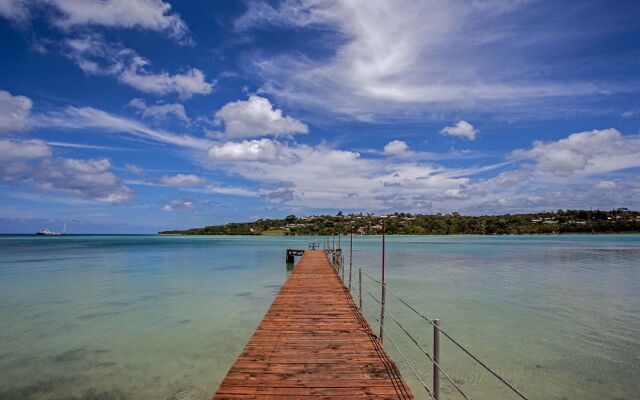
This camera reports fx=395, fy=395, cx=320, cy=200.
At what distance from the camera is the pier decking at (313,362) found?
532cm

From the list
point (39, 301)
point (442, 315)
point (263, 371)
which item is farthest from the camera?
point (39, 301)

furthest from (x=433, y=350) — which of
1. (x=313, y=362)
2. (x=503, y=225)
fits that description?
(x=503, y=225)

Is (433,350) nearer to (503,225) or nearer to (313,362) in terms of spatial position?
(313,362)

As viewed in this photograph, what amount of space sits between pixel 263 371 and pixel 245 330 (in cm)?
719

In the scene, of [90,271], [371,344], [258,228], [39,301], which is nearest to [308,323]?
[371,344]

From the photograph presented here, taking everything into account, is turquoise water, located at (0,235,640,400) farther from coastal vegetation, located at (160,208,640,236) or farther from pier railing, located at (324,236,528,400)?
coastal vegetation, located at (160,208,640,236)

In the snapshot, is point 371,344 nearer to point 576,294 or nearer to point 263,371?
point 263,371

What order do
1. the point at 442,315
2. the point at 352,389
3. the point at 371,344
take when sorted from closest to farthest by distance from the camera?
the point at 352,389, the point at 371,344, the point at 442,315

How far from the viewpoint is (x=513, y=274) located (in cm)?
2638

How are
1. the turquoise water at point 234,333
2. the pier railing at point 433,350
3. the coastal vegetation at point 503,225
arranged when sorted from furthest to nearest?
the coastal vegetation at point 503,225, the turquoise water at point 234,333, the pier railing at point 433,350

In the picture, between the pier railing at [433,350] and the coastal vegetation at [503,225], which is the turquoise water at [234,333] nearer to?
the pier railing at [433,350]

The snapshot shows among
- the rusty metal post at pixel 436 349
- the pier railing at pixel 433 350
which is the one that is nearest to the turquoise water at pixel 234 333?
the pier railing at pixel 433 350

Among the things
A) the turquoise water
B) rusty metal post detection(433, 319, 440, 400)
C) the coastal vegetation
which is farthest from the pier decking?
the coastal vegetation

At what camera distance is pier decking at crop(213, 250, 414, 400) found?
17.5 feet
